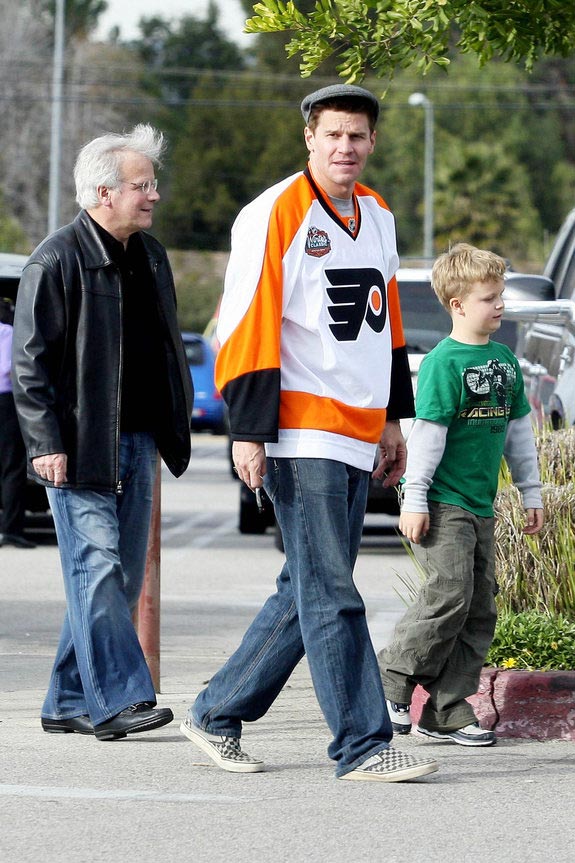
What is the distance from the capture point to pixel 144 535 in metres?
5.98

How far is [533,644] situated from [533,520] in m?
0.53

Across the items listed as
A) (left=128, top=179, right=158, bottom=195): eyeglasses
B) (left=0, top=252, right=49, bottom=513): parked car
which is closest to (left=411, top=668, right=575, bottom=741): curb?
(left=128, top=179, right=158, bottom=195): eyeglasses

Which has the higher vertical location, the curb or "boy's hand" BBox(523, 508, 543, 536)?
"boy's hand" BBox(523, 508, 543, 536)

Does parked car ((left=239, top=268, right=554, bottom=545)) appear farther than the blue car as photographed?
No

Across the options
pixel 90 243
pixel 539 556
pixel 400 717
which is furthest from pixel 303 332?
pixel 539 556

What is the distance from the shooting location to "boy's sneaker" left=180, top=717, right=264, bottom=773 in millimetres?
5324

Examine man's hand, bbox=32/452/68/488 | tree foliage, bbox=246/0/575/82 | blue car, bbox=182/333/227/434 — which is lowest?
blue car, bbox=182/333/227/434

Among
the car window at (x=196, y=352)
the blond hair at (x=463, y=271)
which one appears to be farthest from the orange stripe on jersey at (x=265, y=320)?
the car window at (x=196, y=352)

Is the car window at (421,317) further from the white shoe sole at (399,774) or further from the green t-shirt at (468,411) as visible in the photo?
the white shoe sole at (399,774)

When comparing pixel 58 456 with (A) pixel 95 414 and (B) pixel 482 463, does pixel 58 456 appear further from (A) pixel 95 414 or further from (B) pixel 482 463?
(B) pixel 482 463

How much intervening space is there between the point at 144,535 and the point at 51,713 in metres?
0.67

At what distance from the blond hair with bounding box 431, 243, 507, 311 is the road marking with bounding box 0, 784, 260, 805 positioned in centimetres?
177

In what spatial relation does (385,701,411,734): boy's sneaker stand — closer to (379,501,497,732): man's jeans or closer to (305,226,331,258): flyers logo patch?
(379,501,497,732): man's jeans

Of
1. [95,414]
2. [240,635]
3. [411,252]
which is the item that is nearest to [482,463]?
[95,414]
